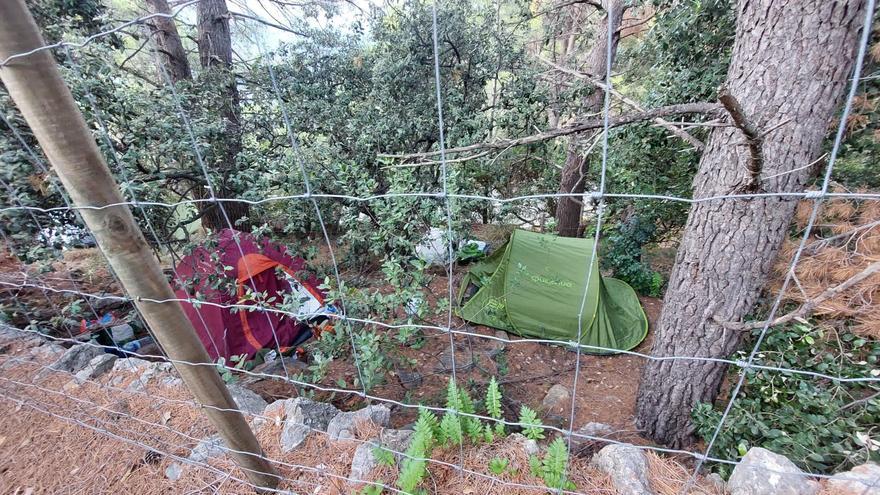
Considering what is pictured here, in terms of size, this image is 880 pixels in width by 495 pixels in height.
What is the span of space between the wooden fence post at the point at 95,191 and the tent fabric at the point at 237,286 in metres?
0.93

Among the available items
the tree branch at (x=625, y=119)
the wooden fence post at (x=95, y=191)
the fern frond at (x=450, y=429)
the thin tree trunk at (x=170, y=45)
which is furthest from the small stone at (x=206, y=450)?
the thin tree trunk at (x=170, y=45)

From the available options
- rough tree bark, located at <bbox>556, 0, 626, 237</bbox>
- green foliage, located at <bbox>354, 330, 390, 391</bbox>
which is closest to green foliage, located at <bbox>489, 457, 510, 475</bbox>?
green foliage, located at <bbox>354, 330, 390, 391</bbox>

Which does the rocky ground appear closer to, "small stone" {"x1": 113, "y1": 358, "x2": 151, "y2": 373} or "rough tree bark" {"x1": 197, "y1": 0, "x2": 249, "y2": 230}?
"small stone" {"x1": 113, "y1": 358, "x2": 151, "y2": 373}

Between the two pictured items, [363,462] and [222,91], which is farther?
[222,91]

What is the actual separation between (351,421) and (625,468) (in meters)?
1.09

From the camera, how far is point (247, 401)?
5.71 ft

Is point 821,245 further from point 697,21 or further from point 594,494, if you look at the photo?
point 697,21

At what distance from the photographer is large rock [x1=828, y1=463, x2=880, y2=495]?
1001mm

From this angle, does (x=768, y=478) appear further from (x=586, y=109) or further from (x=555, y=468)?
(x=586, y=109)

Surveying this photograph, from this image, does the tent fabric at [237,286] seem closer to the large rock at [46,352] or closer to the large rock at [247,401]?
the large rock at [247,401]

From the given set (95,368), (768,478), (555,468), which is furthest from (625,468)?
(95,368)

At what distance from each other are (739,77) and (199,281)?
2976mm

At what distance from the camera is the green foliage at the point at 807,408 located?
54.0 inches

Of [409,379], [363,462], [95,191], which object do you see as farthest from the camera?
[409,379]
